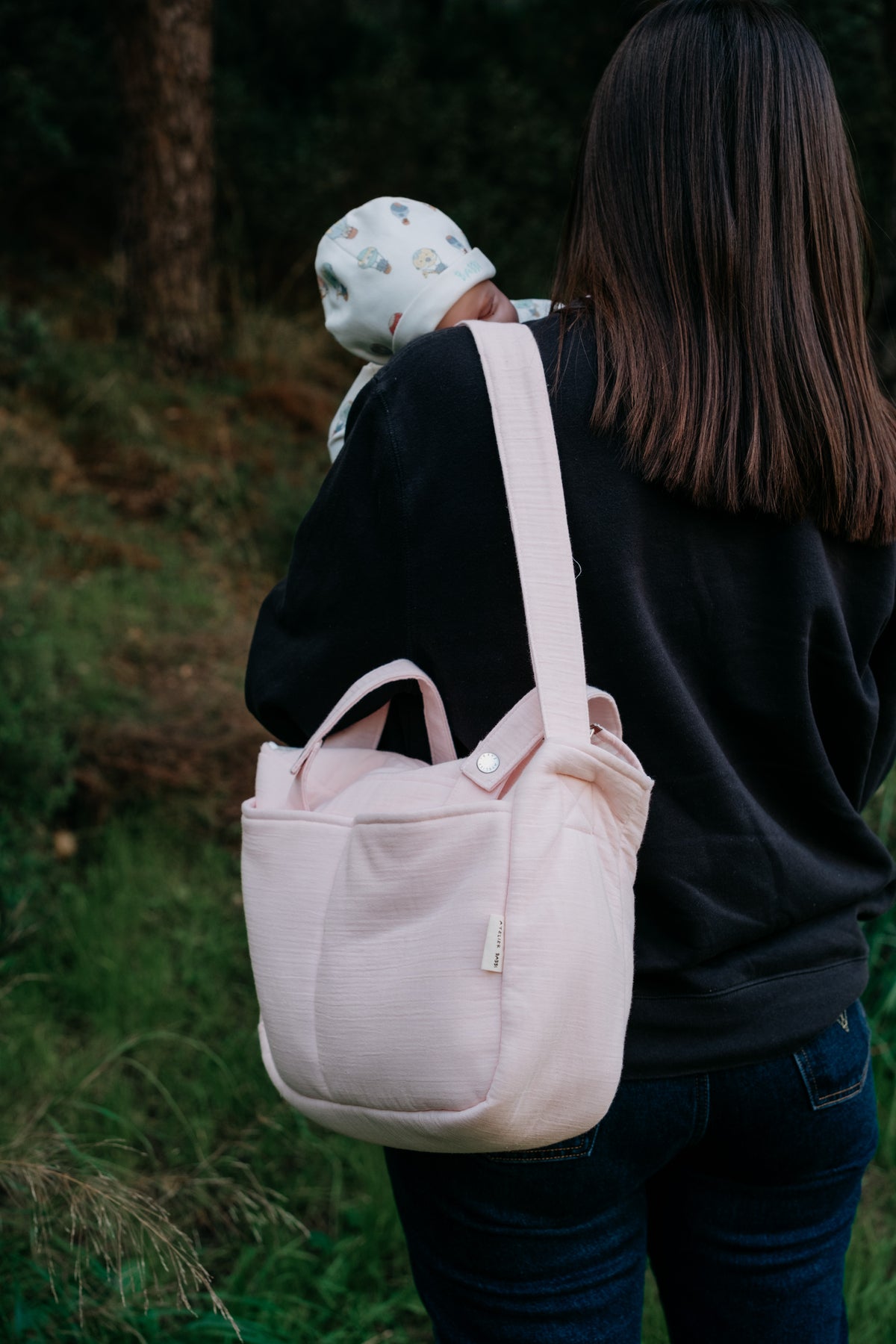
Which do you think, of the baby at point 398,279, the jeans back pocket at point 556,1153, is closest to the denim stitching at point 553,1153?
the jeans back pocket at point 556,1153

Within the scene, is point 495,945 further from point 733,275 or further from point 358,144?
point 358,144

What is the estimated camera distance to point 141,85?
6.27 meters

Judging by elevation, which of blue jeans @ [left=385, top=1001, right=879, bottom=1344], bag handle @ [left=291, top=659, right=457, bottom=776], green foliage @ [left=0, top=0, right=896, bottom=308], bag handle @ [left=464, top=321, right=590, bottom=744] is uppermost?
green foliage @ [left=0, top=0, right=896, bottom=308]

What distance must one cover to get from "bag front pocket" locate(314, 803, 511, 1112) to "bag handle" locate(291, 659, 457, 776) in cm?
12

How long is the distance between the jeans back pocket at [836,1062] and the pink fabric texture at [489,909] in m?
0.30

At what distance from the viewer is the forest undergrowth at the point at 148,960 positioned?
1920mm

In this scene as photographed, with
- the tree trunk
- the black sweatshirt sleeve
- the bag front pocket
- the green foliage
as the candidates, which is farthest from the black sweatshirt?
the green foliage

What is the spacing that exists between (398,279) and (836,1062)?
1.10 metres

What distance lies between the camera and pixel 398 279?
155 centimetres

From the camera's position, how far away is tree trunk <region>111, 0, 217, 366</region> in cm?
620

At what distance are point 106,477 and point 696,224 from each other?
461cm

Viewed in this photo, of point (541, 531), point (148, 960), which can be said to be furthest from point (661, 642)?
point (148, 960)

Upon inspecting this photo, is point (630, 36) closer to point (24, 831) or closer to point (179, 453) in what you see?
point (24, 831)

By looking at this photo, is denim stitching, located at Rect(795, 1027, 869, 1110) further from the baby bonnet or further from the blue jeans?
the baby bonnet
